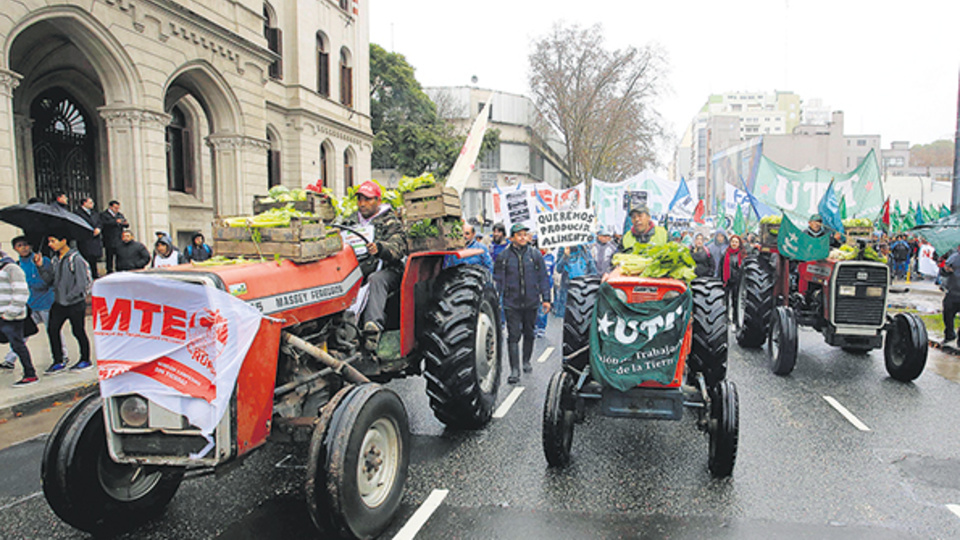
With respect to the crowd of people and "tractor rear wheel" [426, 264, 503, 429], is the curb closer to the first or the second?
the crowd of people

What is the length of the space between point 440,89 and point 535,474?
4542 centimetres

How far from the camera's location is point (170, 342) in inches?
118

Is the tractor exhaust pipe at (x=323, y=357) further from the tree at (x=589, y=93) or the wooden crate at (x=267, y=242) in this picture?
the tree at (x=589, y=93)

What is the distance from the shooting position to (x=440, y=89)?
154 feet

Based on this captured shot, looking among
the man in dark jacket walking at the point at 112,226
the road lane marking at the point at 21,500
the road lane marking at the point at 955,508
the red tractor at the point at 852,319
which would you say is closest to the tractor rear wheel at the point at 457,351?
the road lane marking at the point at 21,500

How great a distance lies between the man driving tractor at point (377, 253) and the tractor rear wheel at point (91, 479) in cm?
167

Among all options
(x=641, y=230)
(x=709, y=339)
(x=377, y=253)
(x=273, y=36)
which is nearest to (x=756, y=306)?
(x=641, y=230)

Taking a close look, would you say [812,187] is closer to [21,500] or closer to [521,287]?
[521,287]

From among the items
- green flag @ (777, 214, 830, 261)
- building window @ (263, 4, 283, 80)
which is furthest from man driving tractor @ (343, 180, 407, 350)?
building window @ (263, 4, 283, 80)

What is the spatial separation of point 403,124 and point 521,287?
2987 cm

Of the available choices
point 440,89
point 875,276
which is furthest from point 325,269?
point 440,89

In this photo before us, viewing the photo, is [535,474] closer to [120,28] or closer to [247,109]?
[120,28]

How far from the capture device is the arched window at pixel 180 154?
55.9 ft

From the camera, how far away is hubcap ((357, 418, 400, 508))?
3.44 metres
